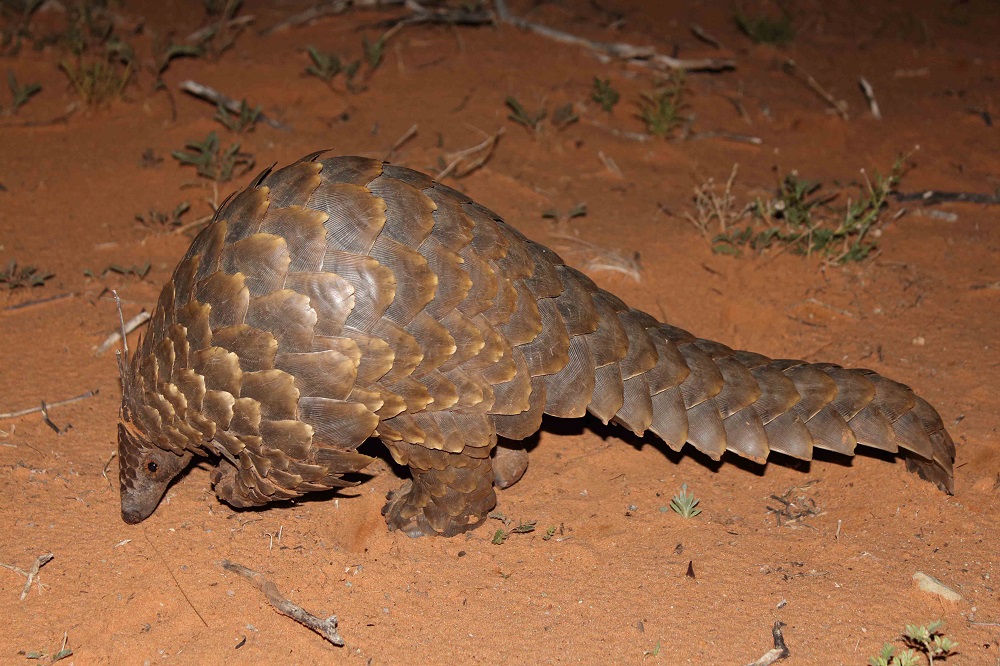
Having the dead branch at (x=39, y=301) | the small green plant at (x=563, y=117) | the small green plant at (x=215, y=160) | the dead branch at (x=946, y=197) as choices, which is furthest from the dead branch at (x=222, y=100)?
the dead branch at (x=946, y=197)

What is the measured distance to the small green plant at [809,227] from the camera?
5.25 meters

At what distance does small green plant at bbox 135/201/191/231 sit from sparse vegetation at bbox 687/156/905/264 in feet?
10.5

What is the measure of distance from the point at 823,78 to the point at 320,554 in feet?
21.6

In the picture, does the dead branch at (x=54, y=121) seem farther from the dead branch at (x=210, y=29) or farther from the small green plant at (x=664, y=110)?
the small green plant at (x=664, y=110)

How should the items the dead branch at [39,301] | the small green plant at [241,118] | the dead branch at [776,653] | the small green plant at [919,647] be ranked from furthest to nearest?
1. the small green plant at [241,118]
2. the dead branch at [39,301]
3. the dead branch at [776,653]
4. the small green plant at [919,647]

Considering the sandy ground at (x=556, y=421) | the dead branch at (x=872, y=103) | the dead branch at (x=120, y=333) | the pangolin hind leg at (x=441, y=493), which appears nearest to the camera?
the sandy ground at (x=556, y=421)

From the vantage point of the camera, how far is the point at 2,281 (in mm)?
4988

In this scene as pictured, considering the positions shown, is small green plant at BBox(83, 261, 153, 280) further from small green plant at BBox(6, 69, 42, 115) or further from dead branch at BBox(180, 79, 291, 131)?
small green plant at BBox(6, 69, 42, 115)

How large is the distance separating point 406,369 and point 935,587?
2.16 metres

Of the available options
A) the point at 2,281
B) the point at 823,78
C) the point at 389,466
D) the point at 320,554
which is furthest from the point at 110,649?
the point at 823,78

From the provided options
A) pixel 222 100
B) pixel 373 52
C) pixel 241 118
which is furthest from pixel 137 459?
pixel 373 52

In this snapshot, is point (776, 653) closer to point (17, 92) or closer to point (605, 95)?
point (605, 95)

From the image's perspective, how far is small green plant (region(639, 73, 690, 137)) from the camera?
669cm

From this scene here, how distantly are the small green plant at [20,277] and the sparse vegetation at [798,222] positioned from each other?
150 inches
